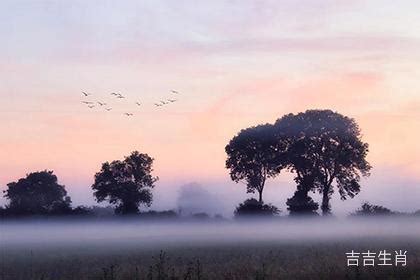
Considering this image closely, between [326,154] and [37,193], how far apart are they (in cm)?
4893

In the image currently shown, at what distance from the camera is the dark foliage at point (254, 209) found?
87.0 meters

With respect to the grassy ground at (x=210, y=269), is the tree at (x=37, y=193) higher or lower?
higher

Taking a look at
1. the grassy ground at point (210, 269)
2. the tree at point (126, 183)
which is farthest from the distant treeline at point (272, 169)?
the grassy ground at point (210, 269)

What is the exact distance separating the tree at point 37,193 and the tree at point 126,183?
6629 mm

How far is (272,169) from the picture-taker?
91312mm

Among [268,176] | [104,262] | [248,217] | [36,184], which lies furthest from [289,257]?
[36,184]

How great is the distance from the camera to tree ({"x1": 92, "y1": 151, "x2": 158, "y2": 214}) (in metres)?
102

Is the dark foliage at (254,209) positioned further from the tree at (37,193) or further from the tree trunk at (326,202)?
the tree at (37,193)

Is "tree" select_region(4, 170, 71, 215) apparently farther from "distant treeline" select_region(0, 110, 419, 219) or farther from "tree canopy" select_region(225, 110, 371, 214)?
"tree canopy" select_region(225, 110, 371, 214)

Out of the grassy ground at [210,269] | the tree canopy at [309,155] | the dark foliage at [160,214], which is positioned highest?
the tree canopy at [309,155]

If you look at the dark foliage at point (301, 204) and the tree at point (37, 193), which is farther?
the tree at point (37, 193)

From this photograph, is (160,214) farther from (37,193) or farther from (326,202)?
(326,202)

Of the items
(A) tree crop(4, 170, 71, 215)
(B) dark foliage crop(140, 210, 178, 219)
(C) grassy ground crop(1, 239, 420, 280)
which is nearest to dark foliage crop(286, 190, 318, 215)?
(B) dark foliage crop(140, 210, 178, 219)

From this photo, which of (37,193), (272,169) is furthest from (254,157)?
(37,193)
